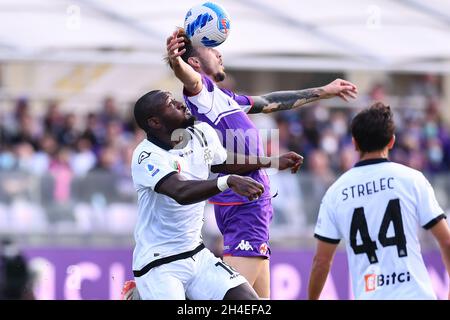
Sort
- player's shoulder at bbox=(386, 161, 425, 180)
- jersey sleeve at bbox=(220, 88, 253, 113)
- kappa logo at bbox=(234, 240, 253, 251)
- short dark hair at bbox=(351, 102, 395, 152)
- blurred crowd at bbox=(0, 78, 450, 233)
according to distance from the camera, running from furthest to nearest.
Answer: blurred crowd at bbox=(0, 78, 450, 233) → jersey sleeve at bbox=(220, 88, 253, 113) → kappa logo at bbox=(234, 240, 253, 251) → short dark hair at bbox=(351, 102, 395, 152) → player's shoulder at bbox=(386, 161, 425, 180)

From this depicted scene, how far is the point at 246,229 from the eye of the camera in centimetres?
937

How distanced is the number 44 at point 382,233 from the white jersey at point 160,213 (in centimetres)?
118

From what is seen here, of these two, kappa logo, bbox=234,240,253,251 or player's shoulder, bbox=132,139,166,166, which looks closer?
player's shoulder, bbox=132,139,166,166

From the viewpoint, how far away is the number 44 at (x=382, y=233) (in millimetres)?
7805

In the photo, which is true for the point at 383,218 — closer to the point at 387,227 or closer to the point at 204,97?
the point at 387,227

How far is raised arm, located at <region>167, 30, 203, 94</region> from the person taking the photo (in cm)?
837

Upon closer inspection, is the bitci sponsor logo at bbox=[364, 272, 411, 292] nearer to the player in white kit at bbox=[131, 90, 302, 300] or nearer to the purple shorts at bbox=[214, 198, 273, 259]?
the player in white kit at bbox=[131, 90, 302, 300]

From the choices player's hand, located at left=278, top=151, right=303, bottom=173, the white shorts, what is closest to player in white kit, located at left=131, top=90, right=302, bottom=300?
the white shorts

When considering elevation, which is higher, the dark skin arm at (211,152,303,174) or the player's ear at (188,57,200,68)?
the player's ear at (188,57,200,68)

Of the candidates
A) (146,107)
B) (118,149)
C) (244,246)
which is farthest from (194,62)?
(118,149)

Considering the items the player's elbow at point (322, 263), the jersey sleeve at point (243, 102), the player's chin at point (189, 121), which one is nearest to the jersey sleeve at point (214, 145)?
the player's chin at point (189, 121)

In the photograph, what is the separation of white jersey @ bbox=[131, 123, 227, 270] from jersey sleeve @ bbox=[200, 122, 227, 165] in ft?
1.09

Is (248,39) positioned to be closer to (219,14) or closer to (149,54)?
(149,54)

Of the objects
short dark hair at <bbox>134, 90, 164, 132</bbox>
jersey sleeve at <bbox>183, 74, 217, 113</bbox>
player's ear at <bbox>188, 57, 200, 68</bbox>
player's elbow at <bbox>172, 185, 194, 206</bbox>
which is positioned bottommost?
player's elbow at <bbox>172, 185, 194, 206</bbox>
